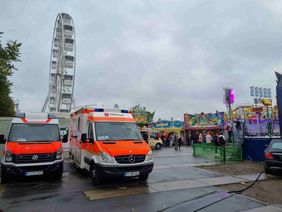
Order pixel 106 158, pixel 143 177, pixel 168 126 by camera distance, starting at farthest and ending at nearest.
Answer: pixel 168 126, pixel 143 177, pixel 106 158

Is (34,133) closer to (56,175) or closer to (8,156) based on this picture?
(8,156)

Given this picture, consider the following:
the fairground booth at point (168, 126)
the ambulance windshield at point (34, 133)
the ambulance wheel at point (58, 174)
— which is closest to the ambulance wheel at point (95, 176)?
the ambulance wheel at point (58, 174)

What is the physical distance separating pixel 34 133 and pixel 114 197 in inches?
178

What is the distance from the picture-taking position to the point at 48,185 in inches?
311

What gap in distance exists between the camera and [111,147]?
7.28m

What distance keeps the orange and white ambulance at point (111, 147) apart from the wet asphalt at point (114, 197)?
0.51 m

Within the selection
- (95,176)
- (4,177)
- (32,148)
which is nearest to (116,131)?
(95,176)

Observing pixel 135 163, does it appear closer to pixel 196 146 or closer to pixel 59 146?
pixel 59 146

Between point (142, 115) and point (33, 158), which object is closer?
point (33, 158)

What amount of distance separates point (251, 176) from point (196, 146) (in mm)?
7727

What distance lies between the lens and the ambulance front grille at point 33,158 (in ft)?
25.4

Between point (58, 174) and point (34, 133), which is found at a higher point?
point (34, 133)

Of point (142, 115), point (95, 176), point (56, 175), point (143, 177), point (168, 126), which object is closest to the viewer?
point (95, 176)

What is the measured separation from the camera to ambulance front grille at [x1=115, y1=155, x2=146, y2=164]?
7066 millimetres
